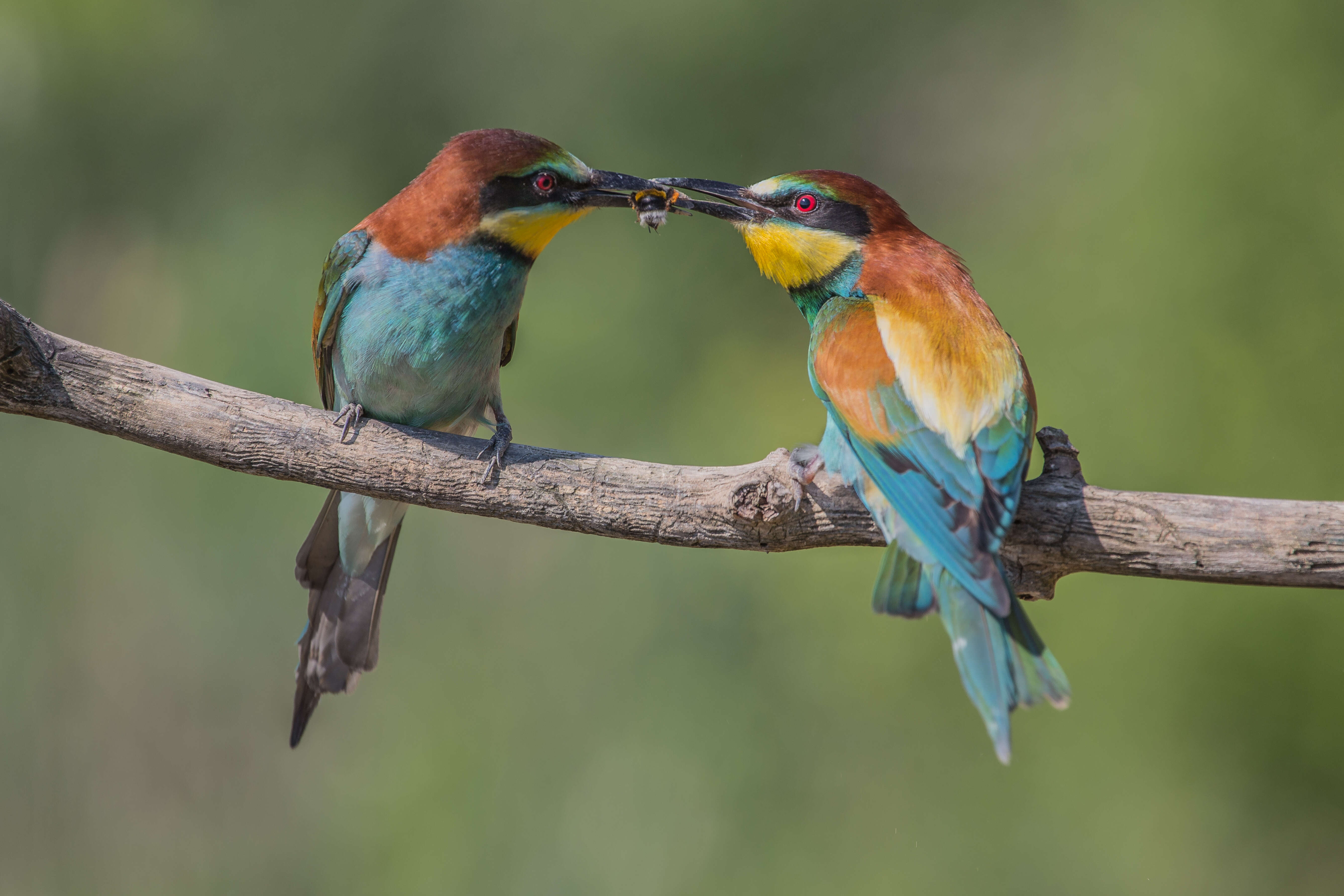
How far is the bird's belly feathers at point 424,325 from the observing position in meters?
1.86

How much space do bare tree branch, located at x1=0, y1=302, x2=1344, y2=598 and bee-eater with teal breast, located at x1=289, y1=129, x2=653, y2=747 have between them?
84 millimetres

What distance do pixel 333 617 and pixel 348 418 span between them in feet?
1.79

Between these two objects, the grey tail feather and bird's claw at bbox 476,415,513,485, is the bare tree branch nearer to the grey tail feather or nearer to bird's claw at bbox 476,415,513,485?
bird's claw at bbox 476,415,513,485

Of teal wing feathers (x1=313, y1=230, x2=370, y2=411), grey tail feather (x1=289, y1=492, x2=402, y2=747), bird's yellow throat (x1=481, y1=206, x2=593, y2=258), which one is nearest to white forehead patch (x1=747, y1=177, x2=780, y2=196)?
bird's yellow throat (x1=481, y1=206, x2=593, y2=258)

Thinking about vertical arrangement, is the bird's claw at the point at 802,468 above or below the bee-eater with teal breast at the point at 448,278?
below

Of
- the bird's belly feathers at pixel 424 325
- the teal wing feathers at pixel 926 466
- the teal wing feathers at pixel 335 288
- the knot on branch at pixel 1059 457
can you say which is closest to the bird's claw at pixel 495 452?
the bird's belly feathers at pixel 424 325

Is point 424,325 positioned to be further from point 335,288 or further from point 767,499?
point 767,499

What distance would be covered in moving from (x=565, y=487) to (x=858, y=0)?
3.19m

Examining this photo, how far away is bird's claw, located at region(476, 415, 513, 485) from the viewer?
1.76 metres

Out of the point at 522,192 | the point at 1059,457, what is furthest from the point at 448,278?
the point at 1059,457

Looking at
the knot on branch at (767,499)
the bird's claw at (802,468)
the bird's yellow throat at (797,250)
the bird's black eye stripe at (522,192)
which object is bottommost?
the knot on branch at (767,499)

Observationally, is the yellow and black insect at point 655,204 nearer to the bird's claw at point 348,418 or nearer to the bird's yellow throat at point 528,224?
the bird's yellow throat at point 528,224

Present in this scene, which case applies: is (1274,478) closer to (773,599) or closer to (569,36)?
(773,599)

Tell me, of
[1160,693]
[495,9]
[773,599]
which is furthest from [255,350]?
[1160,693]
